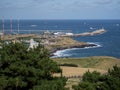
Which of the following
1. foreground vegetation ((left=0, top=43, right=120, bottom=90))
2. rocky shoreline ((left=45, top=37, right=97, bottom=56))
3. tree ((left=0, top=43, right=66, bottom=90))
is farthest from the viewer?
rocky shoreline ((left=45, top=37, right=97, bottom=56))

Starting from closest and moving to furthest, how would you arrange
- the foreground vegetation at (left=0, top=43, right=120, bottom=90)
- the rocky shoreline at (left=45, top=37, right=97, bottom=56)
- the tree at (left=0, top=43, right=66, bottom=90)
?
the foreground vegetation at (left=0, top=43, right=120, bottom=90) → the tree at (left=0, top=43, right=66, bottom=90) → the rocky shoreline at (left=45, top=37, right=97, bottom=56)

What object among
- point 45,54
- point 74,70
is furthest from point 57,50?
point 45,54

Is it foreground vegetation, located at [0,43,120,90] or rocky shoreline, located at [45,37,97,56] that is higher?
foreground vegetation, located at [0,43,120,90]

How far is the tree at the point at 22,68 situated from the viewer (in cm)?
2220

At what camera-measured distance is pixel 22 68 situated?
2241cm

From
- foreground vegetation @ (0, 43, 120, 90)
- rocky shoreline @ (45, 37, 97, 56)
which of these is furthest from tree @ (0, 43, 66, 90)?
rocky shoreline @ (45, 37, 97, 56)

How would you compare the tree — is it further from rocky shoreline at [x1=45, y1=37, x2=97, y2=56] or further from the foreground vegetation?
rocky shoreline at [x1=45, y1=37, x2=97, y2=56]

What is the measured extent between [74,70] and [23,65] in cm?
2047

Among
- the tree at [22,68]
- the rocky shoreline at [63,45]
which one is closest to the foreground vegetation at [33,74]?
the tree at [22,68]

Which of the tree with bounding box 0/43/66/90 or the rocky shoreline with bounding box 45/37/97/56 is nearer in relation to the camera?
the tree with bounding box 0/43/66/90

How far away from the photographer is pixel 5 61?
2311 centimetres

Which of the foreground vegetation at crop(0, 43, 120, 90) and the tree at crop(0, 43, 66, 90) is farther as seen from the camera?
the tree at crop(0, 43, 66, 90)

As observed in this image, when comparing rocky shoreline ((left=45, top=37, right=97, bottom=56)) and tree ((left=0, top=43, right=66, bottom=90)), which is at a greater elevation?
tree ((left=0, top=43, right=66, bottom=90))

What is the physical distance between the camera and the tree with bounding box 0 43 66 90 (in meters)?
22.2
